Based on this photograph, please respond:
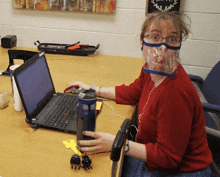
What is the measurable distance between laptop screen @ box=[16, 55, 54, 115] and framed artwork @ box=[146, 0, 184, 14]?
47.0 inches

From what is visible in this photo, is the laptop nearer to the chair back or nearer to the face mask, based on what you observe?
the face mask

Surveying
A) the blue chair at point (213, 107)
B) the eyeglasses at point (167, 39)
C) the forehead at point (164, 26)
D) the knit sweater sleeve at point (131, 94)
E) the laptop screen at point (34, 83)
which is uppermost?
the forehead at point (164, 26)

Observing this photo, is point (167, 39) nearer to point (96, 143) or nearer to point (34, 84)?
point (96, 143)

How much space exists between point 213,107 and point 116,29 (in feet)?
3.78

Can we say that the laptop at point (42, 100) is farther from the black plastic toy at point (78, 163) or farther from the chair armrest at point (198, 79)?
the chair armrest at point (198, 79)

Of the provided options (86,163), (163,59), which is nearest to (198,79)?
(163,59)

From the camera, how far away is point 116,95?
140cm

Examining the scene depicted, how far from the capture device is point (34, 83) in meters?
1.16

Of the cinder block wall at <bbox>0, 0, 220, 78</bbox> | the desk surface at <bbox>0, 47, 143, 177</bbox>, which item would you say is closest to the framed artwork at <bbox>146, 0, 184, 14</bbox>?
the cinder block wall at <bbox>0, 0, 220, 78</bbox>

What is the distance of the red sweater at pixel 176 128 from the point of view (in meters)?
0.95

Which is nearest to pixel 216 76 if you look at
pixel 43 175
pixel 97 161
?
pixel 97 161

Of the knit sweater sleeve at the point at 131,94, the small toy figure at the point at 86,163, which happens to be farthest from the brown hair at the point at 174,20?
the small toy figure at the point at 86,163

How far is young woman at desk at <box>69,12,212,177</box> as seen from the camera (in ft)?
3.10

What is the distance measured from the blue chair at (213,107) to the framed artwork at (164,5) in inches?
23.7
